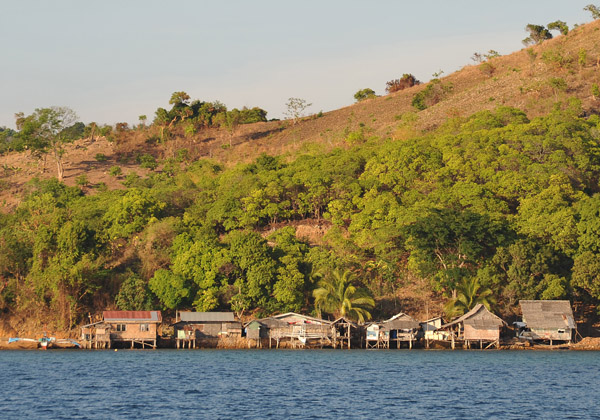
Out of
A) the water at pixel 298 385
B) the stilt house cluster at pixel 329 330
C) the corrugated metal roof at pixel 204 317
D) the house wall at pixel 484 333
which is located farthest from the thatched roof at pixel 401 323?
the corrugated metal roof at pixel 204 317

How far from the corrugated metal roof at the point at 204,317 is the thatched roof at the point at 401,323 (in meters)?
13.7

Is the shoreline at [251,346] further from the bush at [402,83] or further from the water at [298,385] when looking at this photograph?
the bush at [402,83]

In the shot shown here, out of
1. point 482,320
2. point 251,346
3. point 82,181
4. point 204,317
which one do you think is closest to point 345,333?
point 251,346

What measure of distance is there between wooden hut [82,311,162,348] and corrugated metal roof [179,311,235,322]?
7.54ft

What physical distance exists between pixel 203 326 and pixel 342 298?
12.5 metres

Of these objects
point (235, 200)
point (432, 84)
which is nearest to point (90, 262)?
point (235, 200)

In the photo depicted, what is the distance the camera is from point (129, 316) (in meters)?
70.1

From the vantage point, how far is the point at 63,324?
71.8 m

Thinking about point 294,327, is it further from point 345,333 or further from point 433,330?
point 433,330

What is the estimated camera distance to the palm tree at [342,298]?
72.4m

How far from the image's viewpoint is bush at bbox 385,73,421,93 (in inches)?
6196

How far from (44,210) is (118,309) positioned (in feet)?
66.8

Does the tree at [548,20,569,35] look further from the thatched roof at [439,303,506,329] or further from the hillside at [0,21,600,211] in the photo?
the thatched roof at [439,303,506,329]

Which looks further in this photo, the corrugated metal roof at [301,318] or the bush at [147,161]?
the bush at [147,161]
